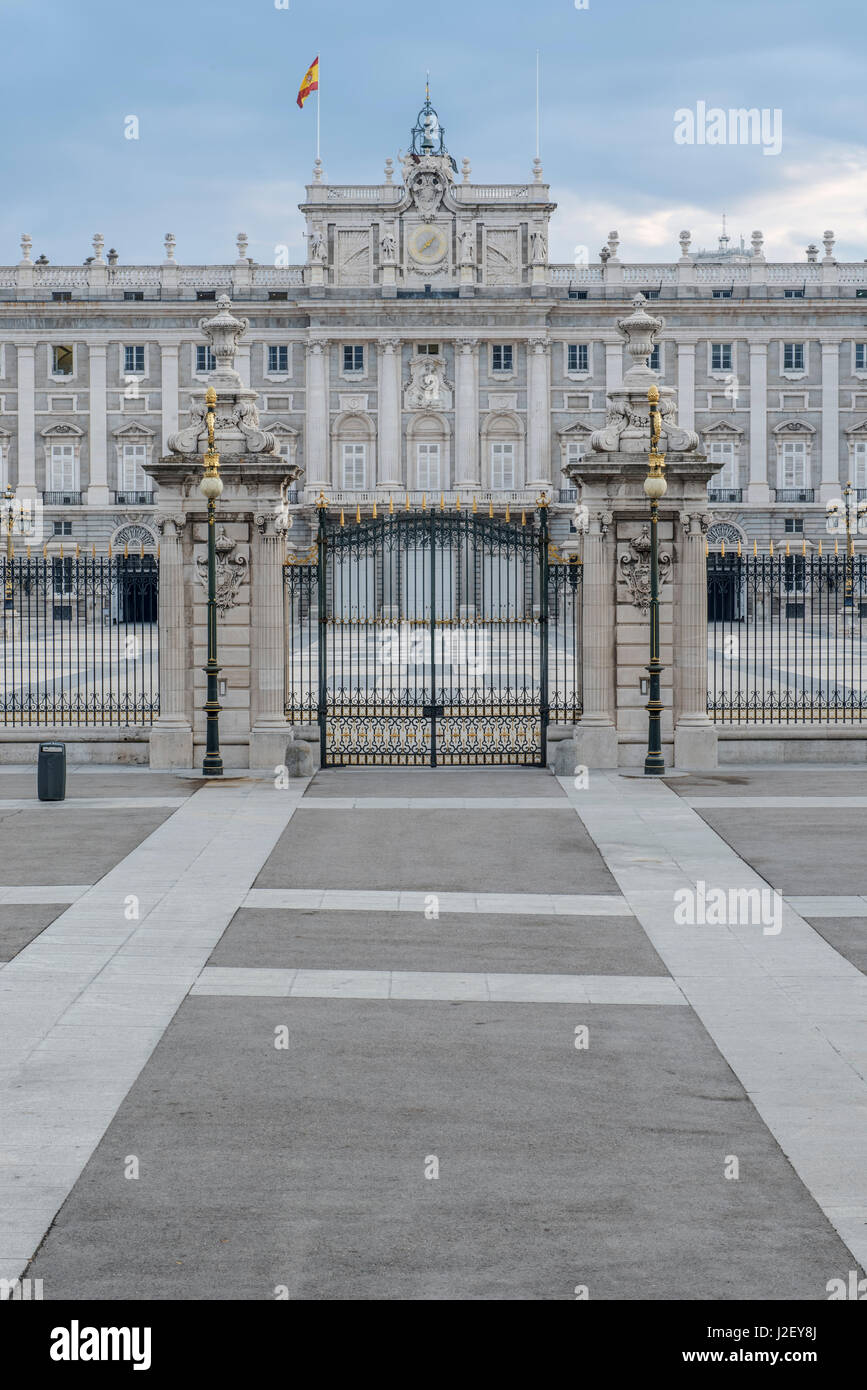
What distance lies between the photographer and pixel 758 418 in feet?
298

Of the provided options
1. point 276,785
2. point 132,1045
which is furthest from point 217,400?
point 132,1045

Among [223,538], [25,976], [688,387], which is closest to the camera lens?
[25,976]

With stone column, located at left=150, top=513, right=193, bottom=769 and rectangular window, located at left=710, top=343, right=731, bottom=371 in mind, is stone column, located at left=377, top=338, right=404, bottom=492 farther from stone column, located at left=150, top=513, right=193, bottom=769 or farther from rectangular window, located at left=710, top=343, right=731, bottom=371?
stone column, located at left=150, top=513, right=193, bottom=769

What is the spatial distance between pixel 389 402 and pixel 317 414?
4095 mm

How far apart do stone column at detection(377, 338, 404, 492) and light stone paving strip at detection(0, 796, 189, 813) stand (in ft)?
231

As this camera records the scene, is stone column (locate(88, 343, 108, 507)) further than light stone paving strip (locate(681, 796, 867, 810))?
Yes

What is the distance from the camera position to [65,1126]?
801 centimetres

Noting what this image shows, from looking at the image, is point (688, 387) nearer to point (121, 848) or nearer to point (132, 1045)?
point (121, 848)

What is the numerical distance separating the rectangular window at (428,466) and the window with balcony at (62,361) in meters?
20.5

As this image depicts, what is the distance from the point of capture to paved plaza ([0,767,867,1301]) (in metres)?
6.55

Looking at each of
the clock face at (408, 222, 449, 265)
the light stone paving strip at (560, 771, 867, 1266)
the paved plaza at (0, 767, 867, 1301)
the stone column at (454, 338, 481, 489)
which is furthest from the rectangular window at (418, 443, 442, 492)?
the light stone paving strip at (560, 771, 867, 1266)

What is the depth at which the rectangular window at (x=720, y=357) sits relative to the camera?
90.8 meters

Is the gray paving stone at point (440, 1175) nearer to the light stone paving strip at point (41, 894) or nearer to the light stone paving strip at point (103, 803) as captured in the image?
the light stone paving strip at point (41, 894)
